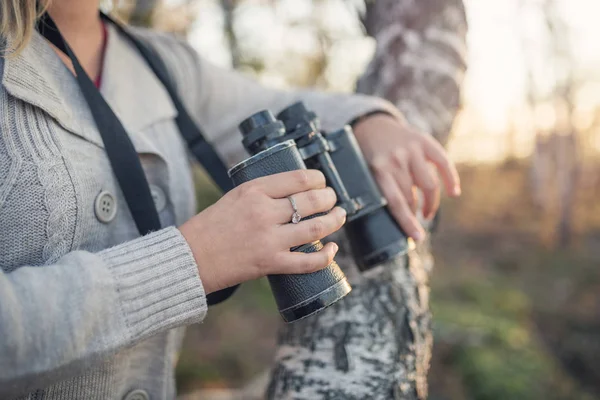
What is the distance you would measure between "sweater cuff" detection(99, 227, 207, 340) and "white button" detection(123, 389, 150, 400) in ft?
1.33

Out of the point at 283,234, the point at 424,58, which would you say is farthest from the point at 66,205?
the point at 424,58

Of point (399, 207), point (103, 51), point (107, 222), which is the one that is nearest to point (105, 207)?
point (107, 222)

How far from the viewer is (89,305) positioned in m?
0.89

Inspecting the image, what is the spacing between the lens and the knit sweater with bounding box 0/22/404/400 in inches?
33.9

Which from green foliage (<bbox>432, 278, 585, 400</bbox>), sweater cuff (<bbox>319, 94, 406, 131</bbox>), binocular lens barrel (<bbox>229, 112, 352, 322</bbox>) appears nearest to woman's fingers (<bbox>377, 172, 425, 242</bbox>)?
sweater cuff (<bbox>319, 94, 406, 131</bbox>)

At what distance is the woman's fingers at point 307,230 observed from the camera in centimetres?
100

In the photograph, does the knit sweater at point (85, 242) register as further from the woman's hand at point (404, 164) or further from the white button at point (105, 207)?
the woman's hand at point (404, 164)

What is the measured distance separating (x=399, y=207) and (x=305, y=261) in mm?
459

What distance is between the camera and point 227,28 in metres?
5.94

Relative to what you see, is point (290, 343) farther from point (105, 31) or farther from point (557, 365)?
point (557, 365)

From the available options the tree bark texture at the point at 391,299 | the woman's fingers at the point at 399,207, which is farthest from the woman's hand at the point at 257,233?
the tree bark texture at the point at 391,299

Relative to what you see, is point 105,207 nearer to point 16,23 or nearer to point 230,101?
point 16,23

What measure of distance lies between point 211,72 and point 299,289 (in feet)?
3.24

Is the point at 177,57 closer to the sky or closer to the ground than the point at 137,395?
closer to the sky
